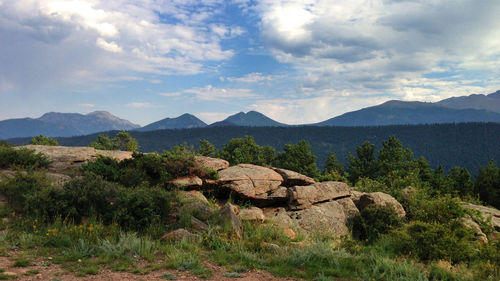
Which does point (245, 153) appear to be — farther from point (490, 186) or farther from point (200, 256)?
point (200, 256)

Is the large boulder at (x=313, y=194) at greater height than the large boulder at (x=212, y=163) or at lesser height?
lesser

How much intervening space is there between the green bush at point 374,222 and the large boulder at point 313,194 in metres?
2.22

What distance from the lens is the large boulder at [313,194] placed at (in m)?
15.2

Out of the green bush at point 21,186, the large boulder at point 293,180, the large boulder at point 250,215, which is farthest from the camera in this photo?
the large boulder at point 293,180

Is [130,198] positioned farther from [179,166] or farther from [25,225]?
[179,166]

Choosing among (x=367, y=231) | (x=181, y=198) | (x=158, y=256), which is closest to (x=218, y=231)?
(x=158, y=256)

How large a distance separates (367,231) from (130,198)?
35.0 feet

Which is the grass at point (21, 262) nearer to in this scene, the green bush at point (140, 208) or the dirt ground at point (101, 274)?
the dirt ground at point (101, 274)

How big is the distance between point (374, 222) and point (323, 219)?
2.39 m

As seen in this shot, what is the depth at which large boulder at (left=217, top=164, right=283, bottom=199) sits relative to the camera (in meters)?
15.1

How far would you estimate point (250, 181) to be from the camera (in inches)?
620

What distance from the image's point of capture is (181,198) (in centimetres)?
1261

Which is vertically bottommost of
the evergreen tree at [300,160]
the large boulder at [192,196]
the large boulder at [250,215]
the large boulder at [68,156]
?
the evergreen tree at [300,160]

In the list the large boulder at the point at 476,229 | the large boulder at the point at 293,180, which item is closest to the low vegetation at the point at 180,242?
the large boulder at the point at 476,229
